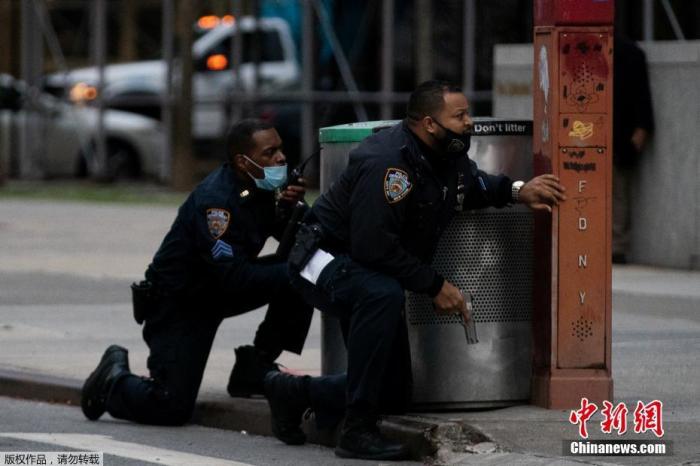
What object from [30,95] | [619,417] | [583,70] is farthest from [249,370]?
[30,95]

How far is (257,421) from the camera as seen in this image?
26.7 feet

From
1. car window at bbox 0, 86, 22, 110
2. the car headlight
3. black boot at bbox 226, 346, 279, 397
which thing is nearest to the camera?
black boot at bbox 226, 346, 279, 397

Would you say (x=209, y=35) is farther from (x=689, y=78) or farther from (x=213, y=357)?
(x=213, y=357)

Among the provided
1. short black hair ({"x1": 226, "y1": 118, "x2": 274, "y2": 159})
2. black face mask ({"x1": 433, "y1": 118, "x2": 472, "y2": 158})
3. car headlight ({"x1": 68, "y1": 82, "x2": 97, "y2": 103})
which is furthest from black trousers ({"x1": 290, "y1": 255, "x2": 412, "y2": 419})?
car headlight ({"x1": 68, "y1": 82, "x2": 97, "y2": 103})

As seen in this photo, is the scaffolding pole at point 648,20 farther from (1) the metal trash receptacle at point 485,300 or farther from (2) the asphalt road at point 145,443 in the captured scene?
(1) the metal trash receptacle at point 485,300

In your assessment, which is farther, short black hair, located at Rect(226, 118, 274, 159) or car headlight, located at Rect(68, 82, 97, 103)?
car headlight, located at Rect(68, 82, 97, 103)

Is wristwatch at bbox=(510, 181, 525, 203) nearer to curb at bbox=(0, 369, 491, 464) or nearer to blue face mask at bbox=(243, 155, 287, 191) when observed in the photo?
curb at bbox=(0, 369, 491, 464)

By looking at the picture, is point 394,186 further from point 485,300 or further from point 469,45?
point 469,45

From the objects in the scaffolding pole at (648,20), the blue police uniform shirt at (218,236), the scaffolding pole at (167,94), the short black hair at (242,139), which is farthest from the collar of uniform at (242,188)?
the scaffolding pole at (167,94)

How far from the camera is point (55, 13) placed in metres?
27.2

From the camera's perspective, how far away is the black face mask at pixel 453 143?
23.1 ft

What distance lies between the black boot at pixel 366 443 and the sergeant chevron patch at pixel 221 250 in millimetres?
1118

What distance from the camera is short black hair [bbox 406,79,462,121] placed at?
7066mm

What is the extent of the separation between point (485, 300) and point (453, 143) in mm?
809
